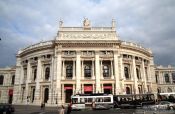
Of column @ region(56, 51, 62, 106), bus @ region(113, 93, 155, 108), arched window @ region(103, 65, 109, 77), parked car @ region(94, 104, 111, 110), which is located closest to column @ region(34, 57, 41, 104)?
column @ region(56, 51, 62, 106)

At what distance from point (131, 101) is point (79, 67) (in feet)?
55.3

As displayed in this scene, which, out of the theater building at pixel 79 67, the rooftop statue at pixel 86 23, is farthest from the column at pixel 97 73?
the rooftop statue at pixel 86 23

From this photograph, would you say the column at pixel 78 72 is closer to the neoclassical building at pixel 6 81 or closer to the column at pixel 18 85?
the column at pixel 18 85

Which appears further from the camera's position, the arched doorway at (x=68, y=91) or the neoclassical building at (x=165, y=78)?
the neoclassical building at (x=165, y=78)

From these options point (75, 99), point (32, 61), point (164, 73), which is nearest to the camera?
point (75, 99)

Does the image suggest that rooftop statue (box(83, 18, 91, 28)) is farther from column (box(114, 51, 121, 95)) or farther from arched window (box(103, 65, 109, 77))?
arched window (box(103, 65, 109, 77))

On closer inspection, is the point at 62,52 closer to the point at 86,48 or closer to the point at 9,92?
the point at 86,48

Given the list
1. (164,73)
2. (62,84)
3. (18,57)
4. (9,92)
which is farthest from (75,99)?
(164,73)

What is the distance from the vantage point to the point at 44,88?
58094 millimetres

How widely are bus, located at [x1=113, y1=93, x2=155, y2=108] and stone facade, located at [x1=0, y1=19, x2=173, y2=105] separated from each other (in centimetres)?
806

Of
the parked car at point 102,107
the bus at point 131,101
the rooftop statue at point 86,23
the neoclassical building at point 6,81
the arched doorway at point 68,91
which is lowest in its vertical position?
the parked car at point 102,107

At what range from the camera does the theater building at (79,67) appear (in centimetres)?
5547

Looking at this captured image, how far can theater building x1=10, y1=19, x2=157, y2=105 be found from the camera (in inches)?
2184

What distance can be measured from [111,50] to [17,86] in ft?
100
